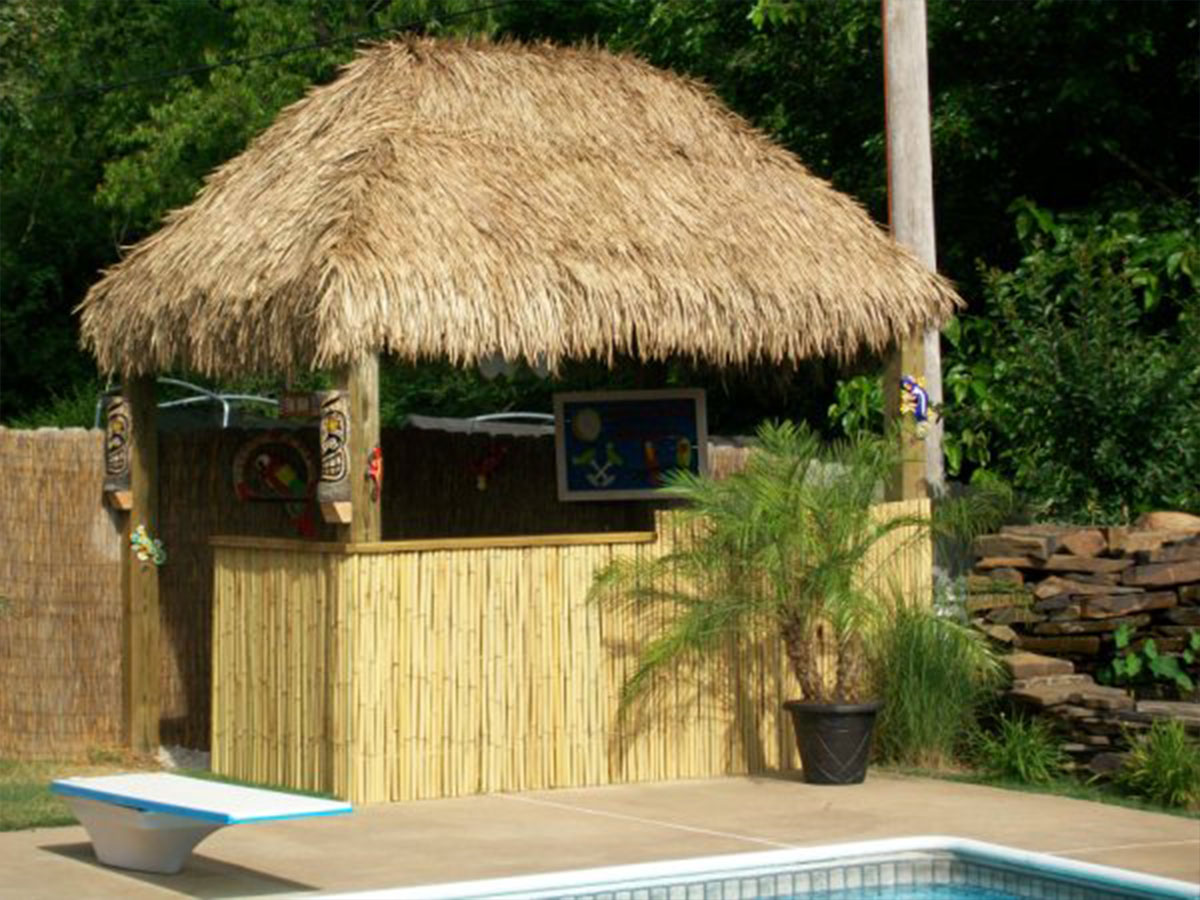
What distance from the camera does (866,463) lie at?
12930mm

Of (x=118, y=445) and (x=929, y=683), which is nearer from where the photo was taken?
(x=929, y=683)

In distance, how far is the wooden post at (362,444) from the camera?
11.7m

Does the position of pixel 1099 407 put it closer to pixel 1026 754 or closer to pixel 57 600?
pixel 1026 754

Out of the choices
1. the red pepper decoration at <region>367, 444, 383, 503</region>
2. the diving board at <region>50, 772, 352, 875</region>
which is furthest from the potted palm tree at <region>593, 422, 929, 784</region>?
the diving board at <region>50, 772, 352, 875</region>

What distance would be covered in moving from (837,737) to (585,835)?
2.07m

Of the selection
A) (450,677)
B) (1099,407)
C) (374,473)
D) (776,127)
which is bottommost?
(450,677)

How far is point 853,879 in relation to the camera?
977cm

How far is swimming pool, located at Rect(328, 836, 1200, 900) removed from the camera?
9016mm

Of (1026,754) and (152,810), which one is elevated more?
(152,810)

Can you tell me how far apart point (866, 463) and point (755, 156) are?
2.37 meters

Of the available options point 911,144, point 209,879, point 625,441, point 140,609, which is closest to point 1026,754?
point 625,441

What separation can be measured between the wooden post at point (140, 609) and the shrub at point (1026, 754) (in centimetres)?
481

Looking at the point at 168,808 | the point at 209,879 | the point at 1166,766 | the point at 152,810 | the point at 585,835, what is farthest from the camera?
the point at 1166,766

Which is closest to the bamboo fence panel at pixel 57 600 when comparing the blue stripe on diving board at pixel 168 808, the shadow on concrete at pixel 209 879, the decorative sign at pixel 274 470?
the decorative sign at pixel 274 470
